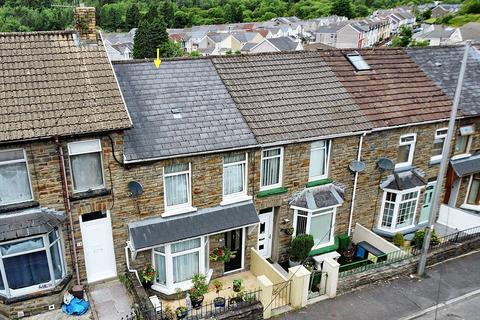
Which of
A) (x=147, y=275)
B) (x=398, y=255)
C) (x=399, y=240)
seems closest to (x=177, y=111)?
(x=147, y=275)

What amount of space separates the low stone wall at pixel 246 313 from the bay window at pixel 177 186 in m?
3.63

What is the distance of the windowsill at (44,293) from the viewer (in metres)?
11.8

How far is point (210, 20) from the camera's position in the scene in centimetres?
15312

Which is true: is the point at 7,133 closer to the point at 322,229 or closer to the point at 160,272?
the point at 160,272

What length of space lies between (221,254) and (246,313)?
8.51 ft

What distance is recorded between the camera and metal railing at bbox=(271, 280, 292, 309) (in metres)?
13.1

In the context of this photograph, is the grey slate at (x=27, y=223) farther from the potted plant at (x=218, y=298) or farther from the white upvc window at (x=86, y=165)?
the potted plant at (x=218, y=298)

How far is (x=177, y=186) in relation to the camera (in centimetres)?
1342

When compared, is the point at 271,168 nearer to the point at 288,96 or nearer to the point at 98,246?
the point at 288,96

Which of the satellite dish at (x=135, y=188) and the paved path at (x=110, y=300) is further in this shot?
the satellite dish at (x=135, y=188)

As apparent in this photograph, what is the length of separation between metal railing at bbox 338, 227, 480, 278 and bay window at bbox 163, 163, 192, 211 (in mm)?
5800

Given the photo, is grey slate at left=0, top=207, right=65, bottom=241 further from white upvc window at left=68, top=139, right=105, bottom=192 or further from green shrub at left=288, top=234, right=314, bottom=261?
green shrub at left=288, top=234, right=314, bottom=261

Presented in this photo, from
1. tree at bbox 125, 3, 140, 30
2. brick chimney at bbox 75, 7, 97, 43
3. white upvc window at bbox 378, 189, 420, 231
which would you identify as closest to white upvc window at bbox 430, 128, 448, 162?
white upvc window at bbox 378, 189, 420, 231

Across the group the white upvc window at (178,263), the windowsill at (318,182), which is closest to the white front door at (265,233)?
the windowsill at (318,182)
